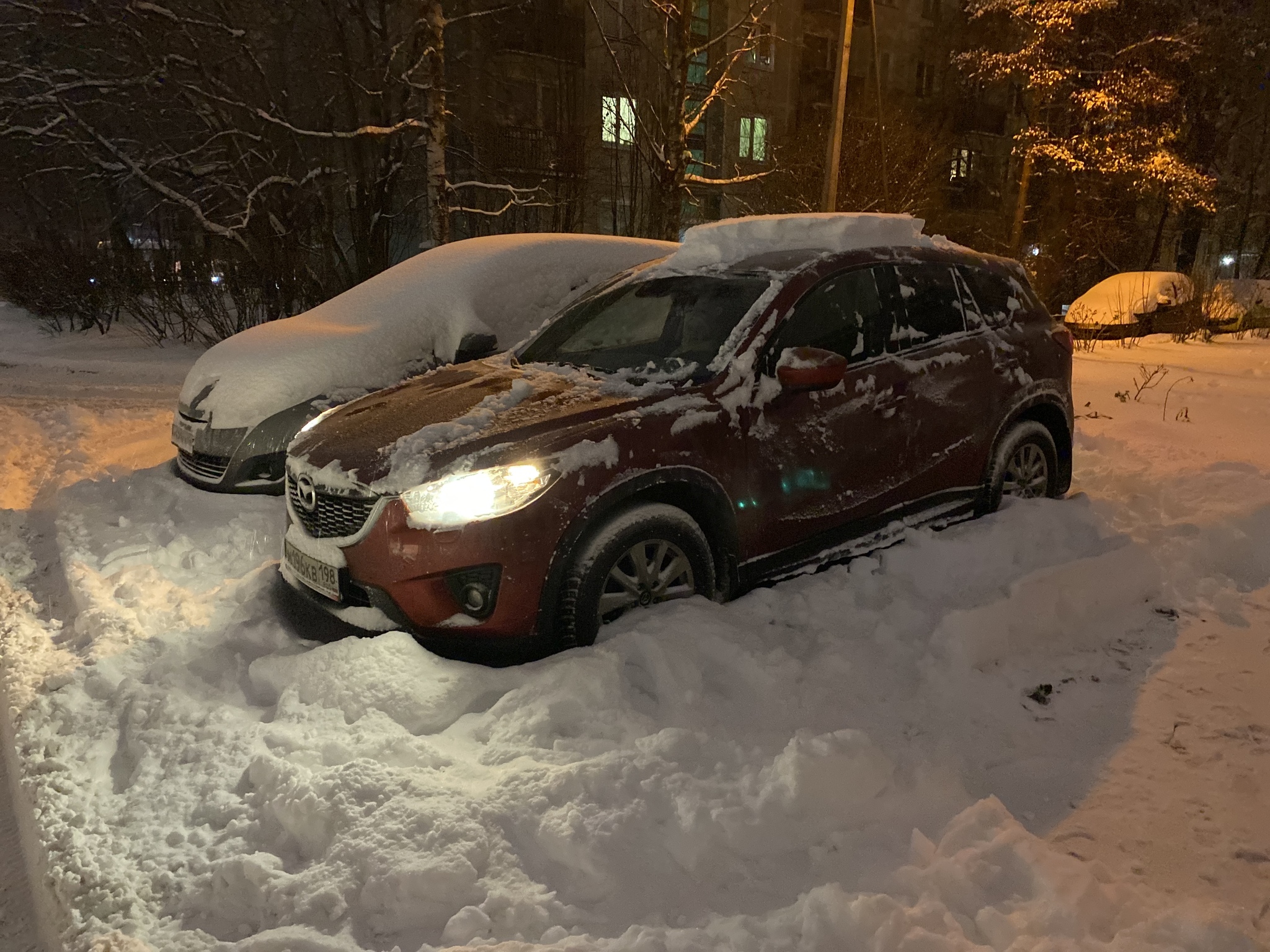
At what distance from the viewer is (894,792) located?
264 centimetres

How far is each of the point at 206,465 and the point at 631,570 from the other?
11.5ft

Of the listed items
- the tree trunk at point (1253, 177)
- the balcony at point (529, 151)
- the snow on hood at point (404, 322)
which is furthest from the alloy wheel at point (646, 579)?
the tree trunk at point (1253, 177)

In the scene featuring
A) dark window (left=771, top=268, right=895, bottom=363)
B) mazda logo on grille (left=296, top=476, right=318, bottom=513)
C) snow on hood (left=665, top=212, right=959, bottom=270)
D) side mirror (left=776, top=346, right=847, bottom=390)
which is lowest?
mazda logo on grille (left=296, top=476, right=318, bottom=513)

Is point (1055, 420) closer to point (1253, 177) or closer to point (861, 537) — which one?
point (861, 537)

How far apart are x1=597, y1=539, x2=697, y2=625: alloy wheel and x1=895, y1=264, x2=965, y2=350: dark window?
171 centimetres

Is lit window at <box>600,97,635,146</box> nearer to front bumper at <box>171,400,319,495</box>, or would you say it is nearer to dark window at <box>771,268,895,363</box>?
front bumper at <box>171,400,319,495</box>

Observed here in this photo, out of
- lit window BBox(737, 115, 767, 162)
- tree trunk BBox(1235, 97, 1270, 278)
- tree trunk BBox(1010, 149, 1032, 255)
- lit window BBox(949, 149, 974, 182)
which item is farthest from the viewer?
lit window BBox(949, 149, 974, 182)

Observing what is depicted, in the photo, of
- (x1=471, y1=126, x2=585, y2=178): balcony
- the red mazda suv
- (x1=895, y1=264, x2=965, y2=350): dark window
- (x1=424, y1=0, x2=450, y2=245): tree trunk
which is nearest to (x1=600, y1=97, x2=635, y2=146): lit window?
(x1=471, y1=126, x2=585, y2=178): balcony

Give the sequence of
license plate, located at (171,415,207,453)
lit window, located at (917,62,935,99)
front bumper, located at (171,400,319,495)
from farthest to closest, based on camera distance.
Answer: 1. lit window, located at (917,62,935,99)
2. license plate, located at (171,415,207,453)
3. front bumper, located at (171,400,319,495)

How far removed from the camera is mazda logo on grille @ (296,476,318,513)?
138 inches

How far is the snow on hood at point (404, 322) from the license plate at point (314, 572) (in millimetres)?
2097

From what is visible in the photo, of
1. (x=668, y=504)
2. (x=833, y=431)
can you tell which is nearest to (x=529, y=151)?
(x=833, y=431)

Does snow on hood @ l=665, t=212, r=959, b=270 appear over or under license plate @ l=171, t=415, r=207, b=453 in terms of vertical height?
over

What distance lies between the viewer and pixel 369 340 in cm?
610
